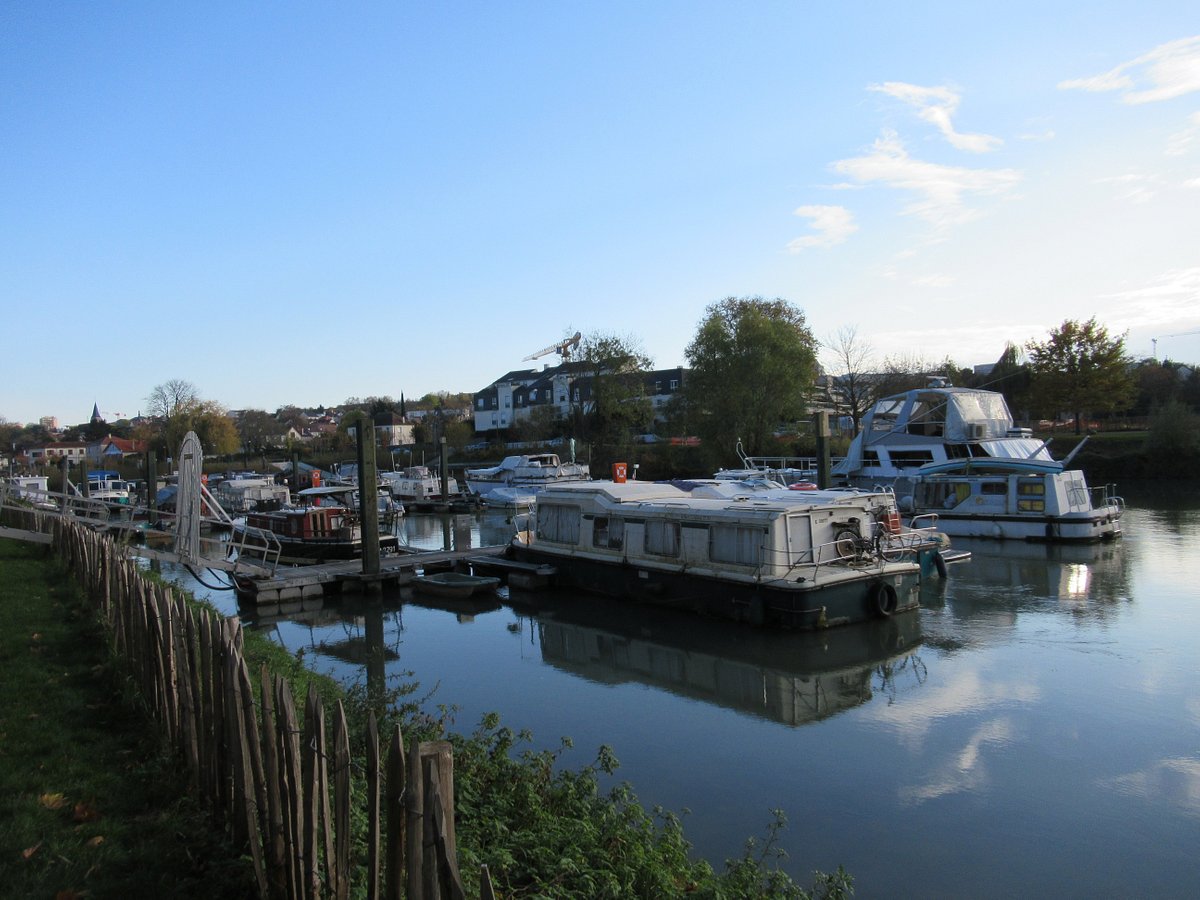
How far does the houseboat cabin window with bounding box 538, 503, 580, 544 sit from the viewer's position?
83.9 feet

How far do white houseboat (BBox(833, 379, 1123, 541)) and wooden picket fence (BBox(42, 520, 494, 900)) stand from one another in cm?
2685

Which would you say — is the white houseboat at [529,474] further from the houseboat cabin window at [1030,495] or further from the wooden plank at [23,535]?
the wooden plank at [23,535]

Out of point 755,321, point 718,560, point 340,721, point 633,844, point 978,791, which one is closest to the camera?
point 340,721

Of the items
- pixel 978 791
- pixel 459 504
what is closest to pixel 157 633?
pixel 978 791

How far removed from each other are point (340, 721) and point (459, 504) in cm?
5175

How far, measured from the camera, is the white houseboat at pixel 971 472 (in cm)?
3219

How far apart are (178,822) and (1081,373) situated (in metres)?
67.5

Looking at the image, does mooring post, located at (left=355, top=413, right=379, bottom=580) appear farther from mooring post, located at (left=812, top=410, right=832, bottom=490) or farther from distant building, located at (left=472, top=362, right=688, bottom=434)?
distant building, located at (left=472, top=362, right=688, bottom=434)

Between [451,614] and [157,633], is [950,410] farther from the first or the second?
[157,633]

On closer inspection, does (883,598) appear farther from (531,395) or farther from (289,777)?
(531,395)

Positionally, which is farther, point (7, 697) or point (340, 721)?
point (7, 697)

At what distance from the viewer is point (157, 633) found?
777cm

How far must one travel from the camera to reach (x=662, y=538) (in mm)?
22328

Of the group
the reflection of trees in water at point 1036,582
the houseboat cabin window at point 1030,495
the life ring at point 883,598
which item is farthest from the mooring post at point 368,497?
the houseboat cabin window at point 1030,495
